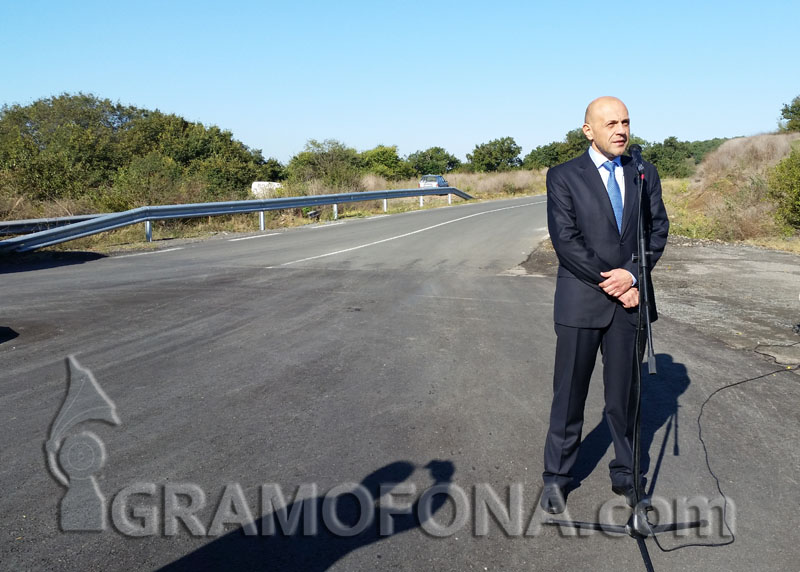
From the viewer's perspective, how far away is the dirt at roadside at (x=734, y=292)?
7.20 meters

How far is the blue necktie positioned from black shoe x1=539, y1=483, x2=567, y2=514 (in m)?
1.37

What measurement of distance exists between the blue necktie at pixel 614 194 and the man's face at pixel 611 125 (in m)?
0.07

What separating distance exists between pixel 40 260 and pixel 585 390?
43.0ft

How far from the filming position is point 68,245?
16.2 m

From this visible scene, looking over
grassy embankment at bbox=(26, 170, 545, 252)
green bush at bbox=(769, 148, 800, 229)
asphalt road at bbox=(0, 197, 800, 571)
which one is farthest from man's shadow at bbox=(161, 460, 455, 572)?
green bush at bbox=(769, 148, 800, 229)

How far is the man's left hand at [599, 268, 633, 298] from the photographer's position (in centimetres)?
336

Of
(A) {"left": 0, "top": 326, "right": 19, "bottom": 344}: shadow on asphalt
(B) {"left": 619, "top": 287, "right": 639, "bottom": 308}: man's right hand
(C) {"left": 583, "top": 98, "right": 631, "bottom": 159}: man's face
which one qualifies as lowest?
(A) {"left": 0, "top": 326, "right": 19, "bottom": 344}: shadow on asphalt

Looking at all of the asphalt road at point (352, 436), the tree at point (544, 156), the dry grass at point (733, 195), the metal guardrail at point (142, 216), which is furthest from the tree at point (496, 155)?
the asphalt road at point (352, 436)

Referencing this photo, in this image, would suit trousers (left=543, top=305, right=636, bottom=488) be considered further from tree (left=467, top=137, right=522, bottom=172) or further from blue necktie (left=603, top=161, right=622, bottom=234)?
tree (left=467, top=137, right=522, bottom=172)

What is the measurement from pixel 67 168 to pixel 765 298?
20.5 meters

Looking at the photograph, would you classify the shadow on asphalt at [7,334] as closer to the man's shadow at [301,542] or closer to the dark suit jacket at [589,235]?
the man's shadow at [301,542]

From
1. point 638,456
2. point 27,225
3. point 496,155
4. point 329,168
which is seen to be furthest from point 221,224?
point 496,155

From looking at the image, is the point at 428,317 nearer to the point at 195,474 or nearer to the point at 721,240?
the point at 195,474

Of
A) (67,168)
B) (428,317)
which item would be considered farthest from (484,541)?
(67,168)
